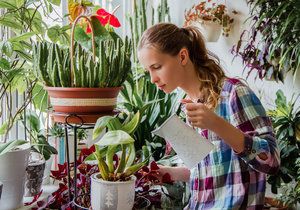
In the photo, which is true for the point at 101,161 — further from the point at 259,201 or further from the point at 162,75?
the point at 259,201

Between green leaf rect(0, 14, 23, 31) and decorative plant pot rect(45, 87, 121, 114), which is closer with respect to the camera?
decorative plant pot rect(45, 87, 121, 114)

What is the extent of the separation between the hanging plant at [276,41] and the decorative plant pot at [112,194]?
1181mm

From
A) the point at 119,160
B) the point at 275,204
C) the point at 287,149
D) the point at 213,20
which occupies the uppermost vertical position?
the point at 213,20

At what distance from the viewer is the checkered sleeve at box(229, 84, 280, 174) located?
1140 millimetres

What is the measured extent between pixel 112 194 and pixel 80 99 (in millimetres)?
304

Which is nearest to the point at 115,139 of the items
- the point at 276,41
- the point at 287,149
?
the point at 287,149

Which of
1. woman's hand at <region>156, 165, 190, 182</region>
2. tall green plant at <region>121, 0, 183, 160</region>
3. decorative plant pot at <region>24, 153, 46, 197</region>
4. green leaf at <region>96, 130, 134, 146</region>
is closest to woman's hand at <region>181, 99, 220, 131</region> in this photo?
green leaf at <region>96, 130, 134, 146</region>

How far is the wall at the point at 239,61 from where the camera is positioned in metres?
2.56

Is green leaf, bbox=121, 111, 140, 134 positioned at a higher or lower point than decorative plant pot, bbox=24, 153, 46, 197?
higher

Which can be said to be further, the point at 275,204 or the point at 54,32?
the point at 275,204

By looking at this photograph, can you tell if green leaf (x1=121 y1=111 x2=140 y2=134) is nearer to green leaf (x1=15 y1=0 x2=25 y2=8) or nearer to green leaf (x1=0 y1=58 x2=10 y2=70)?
green leaf (x1=0 y1=58 x2=10 y2=70)

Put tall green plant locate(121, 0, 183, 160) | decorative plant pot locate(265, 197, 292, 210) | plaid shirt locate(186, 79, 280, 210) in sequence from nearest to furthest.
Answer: plaid shirt locate(186, 79, 280, 210), decorative plant pot locate(265, 197, 292, 210), tall green plant locate(121, 0, 183, 160)

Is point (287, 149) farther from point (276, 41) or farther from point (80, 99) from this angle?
point (80, 99)

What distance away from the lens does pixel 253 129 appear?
47.5 inches
